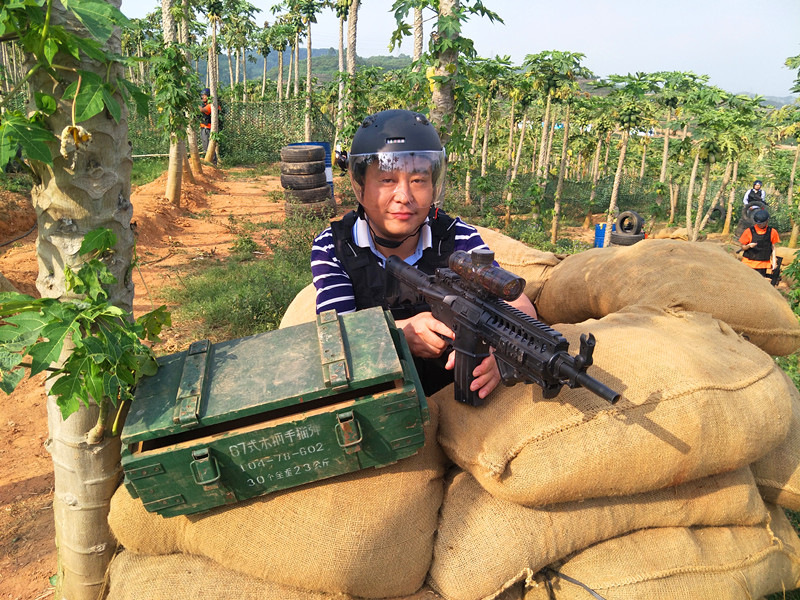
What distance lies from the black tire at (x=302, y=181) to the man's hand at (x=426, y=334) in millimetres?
9116

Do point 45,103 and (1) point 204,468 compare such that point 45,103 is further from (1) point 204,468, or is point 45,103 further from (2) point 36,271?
(2) point 36,271

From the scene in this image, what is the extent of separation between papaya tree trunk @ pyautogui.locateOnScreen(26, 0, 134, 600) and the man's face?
3.43 ft

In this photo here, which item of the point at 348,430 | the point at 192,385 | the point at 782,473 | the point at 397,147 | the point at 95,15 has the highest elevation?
the point at 95,15

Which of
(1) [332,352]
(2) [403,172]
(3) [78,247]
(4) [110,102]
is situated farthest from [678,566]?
(4) [110,102]

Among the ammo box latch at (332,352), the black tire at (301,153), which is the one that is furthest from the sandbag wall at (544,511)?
the black tire at (301,153)

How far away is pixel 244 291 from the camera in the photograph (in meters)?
6.09

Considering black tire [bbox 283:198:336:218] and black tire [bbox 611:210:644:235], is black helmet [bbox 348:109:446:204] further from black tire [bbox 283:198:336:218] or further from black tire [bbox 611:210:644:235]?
black tire [bbox 283:198:336:218]

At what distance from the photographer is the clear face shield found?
7.89ft

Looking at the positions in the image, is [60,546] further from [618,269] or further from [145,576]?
[618,269]

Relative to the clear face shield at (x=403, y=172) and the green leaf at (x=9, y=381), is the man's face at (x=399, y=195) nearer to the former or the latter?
the clear face shield at (x=403, y=172)

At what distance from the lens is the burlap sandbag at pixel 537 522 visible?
193 cm

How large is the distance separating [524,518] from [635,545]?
19.9 inches

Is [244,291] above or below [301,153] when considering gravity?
below

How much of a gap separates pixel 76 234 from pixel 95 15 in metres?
0.72
